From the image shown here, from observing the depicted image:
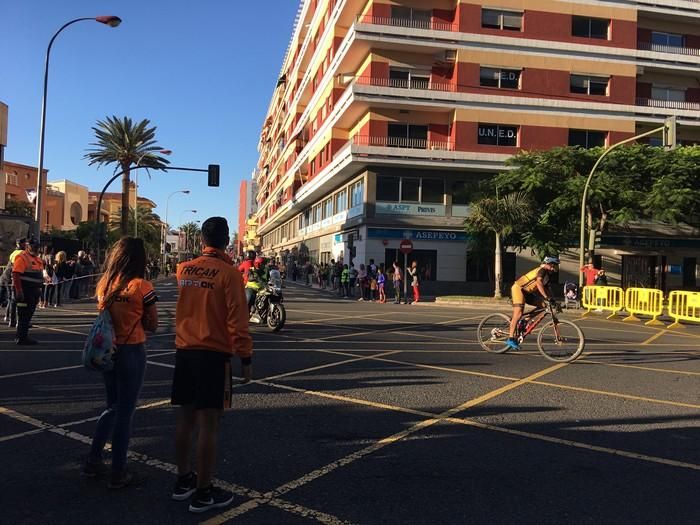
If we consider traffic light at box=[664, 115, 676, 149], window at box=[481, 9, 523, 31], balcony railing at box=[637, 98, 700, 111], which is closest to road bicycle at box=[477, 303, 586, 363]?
traffic light at box=[664, 115, 676, 149]

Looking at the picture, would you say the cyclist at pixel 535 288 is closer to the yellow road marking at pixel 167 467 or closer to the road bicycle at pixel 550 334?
the road bicycle at pixel 550 334

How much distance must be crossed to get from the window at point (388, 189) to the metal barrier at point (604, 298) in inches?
551

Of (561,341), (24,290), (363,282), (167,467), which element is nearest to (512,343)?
(561,341)

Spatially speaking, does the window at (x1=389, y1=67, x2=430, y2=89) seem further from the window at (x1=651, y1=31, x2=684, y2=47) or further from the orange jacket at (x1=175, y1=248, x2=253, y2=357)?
the orange jacket at (x1=175, y1=248, x2=253, y2=357)

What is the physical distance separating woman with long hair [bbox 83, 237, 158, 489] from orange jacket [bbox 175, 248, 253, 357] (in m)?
0.48

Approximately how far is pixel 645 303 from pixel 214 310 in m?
16.8

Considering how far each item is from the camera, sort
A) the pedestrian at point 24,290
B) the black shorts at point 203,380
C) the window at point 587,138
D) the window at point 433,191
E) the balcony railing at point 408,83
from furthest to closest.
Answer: the window at point 587,138
the window at point 433,191
the balcony railing at point 408,83
the pedestrian at point 24,290
the black shorts at point 203,380

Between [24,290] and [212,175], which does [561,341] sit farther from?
[212,175]

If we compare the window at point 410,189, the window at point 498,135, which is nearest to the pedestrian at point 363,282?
the window at point 410,189

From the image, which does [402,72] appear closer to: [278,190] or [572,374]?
[572,374]

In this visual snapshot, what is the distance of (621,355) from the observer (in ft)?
33.4

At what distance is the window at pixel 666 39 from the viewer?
3416 cm

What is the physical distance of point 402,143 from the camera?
31312 mm

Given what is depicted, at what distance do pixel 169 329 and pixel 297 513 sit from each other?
934 centimetres
